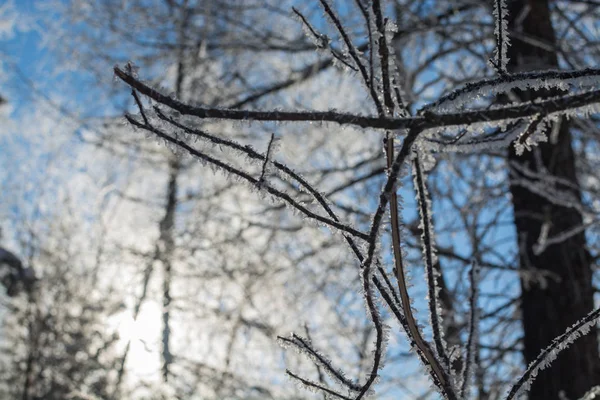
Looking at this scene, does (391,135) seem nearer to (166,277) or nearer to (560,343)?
(560,343)

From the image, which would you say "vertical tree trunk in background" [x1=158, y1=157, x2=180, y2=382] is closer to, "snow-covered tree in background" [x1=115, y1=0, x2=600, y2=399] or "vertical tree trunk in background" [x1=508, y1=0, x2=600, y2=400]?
"vertical tree trunk in background" [x1=508, y1=0, x2=600, y2=400]

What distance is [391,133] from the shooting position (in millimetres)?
796

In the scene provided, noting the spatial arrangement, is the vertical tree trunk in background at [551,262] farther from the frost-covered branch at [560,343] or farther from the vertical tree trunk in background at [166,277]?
the vertical tree trunk in background at [166,277]

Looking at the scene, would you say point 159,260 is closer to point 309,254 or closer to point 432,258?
point 309,254

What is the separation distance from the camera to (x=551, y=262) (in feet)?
9.52

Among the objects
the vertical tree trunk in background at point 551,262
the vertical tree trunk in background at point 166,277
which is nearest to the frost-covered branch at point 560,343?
the vertical tree trunk in background at point 551,262

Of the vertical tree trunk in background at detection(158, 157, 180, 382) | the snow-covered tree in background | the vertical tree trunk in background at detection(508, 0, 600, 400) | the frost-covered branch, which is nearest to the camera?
the snow-covered tree in background

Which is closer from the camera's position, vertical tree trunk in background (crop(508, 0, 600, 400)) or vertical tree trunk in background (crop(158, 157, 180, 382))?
vertical tree trunk in background (crop(508, 0, 600, 400))

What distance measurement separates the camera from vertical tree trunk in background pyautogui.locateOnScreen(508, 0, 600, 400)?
2.51m

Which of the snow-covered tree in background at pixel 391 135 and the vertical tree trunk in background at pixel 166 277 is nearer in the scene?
the snow-covered tree in background at pixel 391 135

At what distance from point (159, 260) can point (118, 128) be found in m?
1.32

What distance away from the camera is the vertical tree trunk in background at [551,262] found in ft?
8.24

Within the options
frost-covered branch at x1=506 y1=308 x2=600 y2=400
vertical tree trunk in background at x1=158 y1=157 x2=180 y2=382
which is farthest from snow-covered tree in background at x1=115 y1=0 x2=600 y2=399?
vertical tree trunk in background at x1=158 y1=157 x2=180 y2=382

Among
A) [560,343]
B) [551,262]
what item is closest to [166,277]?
[551,262]
